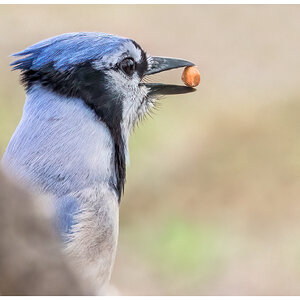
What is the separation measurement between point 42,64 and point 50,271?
4.18 ft

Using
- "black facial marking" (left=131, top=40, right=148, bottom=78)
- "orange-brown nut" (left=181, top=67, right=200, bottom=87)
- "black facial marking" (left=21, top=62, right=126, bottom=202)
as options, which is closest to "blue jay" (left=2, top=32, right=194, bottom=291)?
"black facial marking" (left=21, top=62, right=126, bottom=202)

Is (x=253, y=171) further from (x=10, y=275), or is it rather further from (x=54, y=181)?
(x=10, y=275)

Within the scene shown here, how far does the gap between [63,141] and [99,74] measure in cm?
29

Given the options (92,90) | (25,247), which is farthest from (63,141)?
(25,247)

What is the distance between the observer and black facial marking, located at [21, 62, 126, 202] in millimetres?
1860

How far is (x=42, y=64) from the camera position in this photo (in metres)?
1.86

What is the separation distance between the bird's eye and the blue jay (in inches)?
2.3


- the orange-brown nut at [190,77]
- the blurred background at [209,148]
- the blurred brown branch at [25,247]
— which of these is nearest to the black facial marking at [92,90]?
the orange-brown nut at [190,77]

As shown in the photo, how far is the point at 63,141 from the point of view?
71.4 inches

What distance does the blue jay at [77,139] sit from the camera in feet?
5.82

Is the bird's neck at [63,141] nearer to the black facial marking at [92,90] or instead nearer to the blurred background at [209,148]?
the black facial marking at [92,90]

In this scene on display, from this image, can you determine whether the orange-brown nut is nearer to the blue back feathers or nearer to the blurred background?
the blue back feathers

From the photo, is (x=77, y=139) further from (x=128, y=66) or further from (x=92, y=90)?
(x=128, y=66)

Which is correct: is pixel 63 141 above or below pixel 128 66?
below
